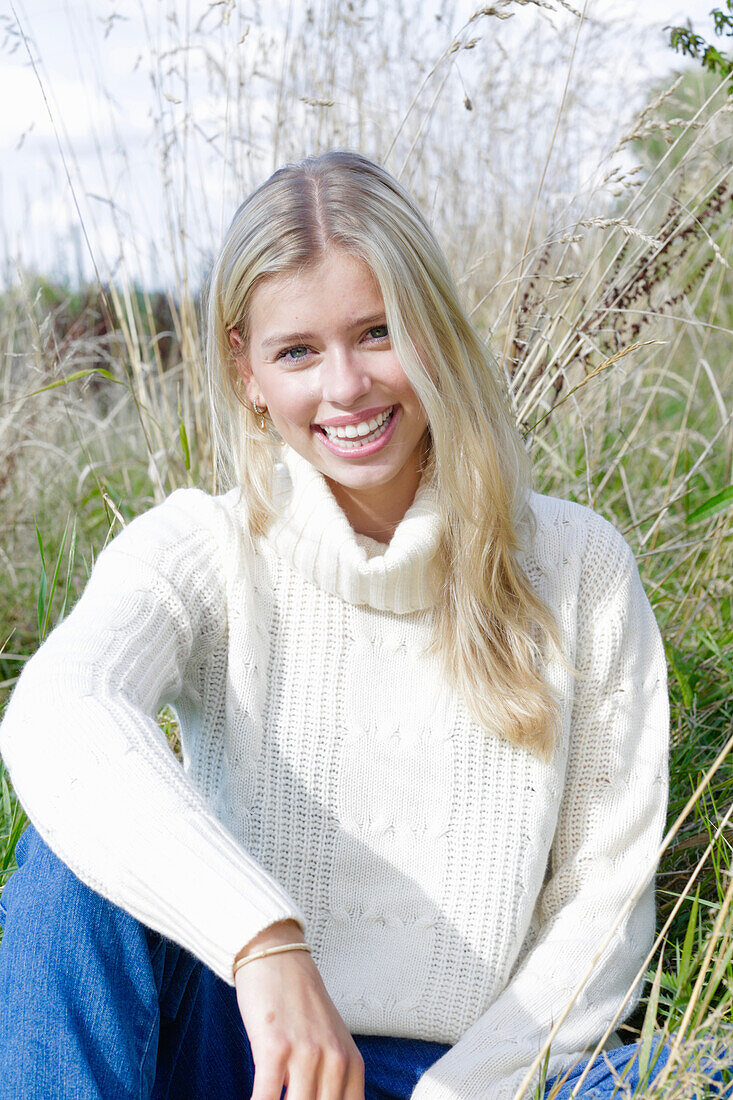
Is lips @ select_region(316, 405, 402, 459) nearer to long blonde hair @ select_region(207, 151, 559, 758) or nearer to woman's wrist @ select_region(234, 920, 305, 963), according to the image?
long blonde hair @ select_region(207, 151, 559, 758)

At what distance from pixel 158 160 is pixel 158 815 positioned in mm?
1560

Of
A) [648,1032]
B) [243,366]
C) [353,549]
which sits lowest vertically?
[648,1032]

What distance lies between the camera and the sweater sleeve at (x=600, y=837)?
4.27ft

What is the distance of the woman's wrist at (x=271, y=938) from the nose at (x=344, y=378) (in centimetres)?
65

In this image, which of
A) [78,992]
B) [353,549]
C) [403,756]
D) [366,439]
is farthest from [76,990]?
[366,439]

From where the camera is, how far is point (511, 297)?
194cm

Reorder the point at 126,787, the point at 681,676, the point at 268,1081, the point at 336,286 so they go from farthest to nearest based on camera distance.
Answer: the point at 681,676, the point at 336,286, the point at 126,787, the point at 268,1081

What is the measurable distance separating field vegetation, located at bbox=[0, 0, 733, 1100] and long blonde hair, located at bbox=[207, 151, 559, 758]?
0.30m

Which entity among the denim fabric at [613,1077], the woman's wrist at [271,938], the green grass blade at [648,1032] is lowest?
the denim fabric at [613,1077]

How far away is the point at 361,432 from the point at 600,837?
2.07 feet

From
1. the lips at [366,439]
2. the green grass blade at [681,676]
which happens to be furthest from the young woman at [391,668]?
the green grass blade at [681,676]

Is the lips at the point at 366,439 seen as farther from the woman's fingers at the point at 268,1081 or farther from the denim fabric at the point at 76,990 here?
the woman's fingers at the point at 268,1081

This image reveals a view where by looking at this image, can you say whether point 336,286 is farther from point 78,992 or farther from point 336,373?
point 78,992

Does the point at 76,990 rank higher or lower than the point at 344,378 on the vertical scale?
lower
